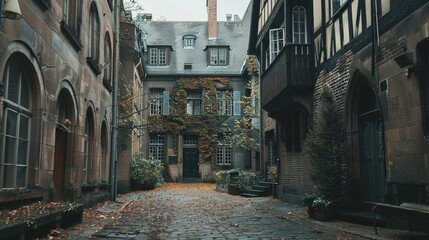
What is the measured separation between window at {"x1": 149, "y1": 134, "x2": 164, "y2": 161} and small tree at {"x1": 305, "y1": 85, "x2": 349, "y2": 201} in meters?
21.6

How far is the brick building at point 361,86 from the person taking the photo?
305 inches

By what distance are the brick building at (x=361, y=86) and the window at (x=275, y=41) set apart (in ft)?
0.12

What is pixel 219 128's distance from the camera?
31.7 meters

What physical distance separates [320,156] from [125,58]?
1435 cm

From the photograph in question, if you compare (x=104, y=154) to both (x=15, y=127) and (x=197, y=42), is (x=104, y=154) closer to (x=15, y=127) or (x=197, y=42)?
(x=15, y=127)

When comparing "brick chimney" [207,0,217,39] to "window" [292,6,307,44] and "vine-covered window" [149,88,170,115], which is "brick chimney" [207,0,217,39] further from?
"window" [292,6,307,44]

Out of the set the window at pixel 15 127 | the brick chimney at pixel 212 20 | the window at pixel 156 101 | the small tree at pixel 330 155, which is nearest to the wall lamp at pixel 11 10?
the window at pixel 15 127

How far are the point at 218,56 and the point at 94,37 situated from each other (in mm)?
19580

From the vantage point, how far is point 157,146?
31.7 m

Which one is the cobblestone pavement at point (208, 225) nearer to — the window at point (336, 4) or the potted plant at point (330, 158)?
the potted plant at point (330, 158)

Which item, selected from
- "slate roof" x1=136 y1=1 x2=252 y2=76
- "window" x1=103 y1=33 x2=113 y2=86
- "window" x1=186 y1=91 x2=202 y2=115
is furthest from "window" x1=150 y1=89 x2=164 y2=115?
"window" x1=103 y1=33 x2=113 y2=86

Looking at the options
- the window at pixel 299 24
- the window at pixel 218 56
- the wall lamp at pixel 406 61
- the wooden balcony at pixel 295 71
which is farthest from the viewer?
the window at pixel 218 56

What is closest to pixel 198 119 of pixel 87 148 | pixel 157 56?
pixel 157 56

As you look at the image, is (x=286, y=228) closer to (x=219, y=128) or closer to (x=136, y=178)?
(x=136, y=178)
